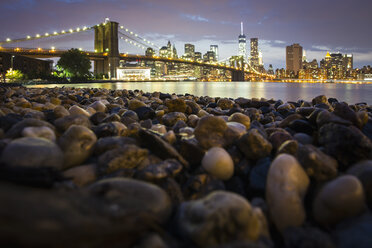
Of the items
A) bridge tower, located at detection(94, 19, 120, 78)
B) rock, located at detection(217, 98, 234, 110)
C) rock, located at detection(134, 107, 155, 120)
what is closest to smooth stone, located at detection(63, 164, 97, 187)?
rock, located at detection(134, 107, 155, 120)

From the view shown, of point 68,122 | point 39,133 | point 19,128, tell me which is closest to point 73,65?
point 68,122

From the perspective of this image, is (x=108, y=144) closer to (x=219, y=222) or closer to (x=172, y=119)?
(x=219, y=222)

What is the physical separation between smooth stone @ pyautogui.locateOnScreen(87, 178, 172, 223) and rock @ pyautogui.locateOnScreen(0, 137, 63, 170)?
254mm

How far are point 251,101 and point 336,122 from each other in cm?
230

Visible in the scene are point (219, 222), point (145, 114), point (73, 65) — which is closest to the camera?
point (219, 222)

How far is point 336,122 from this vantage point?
134cm

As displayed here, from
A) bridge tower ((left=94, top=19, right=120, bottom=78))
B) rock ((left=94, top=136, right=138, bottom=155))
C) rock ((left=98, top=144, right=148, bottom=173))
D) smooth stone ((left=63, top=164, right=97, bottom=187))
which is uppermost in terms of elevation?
bridge tower ((left=94, top=19, right=120, bottom=78))

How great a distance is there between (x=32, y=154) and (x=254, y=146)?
92 cm

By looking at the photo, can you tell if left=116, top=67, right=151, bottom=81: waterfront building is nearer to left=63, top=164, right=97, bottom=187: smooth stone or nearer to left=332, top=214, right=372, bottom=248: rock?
left=63, top=164, right=97, bottom=187: smooth stone

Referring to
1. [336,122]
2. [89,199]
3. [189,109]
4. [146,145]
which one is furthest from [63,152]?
[189,109]

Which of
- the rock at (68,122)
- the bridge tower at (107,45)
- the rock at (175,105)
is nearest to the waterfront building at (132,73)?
the bridge tower at (107,45)

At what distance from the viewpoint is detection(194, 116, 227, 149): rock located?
1303 millimetres

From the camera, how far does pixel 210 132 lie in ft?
4.42

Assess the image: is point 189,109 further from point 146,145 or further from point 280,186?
point 280,186
